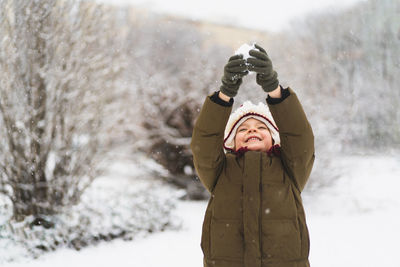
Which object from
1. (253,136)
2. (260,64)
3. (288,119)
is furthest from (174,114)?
(260,64)

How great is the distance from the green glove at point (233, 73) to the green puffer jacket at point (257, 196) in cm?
10

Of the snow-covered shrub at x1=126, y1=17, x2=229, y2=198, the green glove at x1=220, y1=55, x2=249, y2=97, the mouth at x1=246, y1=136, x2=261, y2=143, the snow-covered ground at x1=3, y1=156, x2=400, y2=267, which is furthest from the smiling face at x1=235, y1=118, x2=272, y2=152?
the snow-covered shrub at x1=126, y1=17, x2=229, y2=198

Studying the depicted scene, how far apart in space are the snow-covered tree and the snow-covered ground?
41.0 inches

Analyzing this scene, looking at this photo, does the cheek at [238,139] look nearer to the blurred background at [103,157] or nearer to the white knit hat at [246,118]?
the white knit hat at [246,118]

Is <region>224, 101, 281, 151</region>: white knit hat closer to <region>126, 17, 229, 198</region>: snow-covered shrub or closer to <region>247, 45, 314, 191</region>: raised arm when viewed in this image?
<region>247, 45, 314, 191</region>: raised arm

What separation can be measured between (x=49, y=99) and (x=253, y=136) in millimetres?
3741

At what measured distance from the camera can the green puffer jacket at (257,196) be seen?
70.4 inches

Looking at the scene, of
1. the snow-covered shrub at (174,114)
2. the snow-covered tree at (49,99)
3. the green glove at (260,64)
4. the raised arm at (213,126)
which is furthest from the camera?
the snow-covered shrub at (174,114)

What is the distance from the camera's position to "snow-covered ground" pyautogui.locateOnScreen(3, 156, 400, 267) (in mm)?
4516

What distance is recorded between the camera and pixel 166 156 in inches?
321

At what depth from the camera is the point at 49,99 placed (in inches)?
195

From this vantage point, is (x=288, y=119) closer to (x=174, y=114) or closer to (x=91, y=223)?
(x=91, y=223)

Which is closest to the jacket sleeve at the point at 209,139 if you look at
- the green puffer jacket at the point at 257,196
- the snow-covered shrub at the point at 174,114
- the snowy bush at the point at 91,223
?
the green puffer jacket at the point at 257,196

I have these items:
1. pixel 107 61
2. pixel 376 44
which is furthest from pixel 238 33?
pixel 107 61
